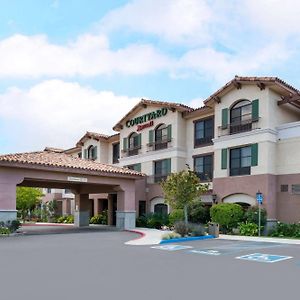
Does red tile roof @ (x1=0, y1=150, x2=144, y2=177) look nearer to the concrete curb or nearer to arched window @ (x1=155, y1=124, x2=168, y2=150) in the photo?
arched window @ (x1=155, y1=124, x2=168, y2=150)

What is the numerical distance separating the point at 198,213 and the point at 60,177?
10.5 meters

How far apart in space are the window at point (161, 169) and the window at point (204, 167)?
2.43 meters

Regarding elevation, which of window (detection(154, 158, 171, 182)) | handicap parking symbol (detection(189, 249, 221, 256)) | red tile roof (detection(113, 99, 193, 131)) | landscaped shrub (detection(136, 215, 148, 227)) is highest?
red tile roof (detection(113, 99, 193, 131))

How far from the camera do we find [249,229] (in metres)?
25.7

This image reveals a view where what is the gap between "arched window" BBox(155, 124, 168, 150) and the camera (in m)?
34.7

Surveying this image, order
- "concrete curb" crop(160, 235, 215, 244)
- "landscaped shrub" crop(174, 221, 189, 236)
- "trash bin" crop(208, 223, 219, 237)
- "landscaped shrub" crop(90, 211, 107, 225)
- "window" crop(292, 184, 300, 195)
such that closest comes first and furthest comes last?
1. "concrete curb" crop(160, 235, 215, 244)
2. "landscaped shrub" crop(174, 221, 189, 236)
3. "trash bin" crop(208, 223, 219, 237)
4. "window" crop(292, 184, 300, 195)
5. "landscaped shrub" crop(90, 211, 107, 225)

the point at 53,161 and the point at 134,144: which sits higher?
the point at 134,144

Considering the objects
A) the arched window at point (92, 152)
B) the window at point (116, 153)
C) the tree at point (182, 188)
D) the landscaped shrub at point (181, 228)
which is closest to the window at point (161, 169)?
the window at point (116, 153)

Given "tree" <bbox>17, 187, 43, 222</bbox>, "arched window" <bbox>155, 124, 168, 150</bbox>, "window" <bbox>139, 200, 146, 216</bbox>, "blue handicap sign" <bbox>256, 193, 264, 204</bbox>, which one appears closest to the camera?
"blue handicap sign" <bbox>256, 193, 264, 204</bbox>

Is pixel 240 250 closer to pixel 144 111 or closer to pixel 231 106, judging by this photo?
pixel 231 106

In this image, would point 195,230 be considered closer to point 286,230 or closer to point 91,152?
point 286,230

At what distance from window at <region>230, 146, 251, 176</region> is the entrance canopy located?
7.43m

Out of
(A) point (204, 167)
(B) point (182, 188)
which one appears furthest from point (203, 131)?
(B) point (182, 188)

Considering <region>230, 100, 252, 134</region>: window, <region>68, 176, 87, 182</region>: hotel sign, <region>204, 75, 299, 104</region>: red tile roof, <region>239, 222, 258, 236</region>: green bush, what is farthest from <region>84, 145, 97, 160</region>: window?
<region>239, 222, 258, 236</region>: green bush
